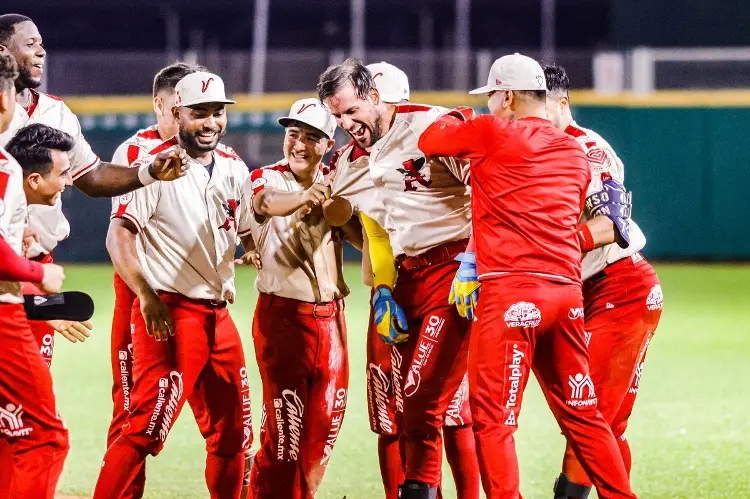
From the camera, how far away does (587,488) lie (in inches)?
238

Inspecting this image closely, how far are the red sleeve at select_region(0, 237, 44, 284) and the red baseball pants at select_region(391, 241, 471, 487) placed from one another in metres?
1.99

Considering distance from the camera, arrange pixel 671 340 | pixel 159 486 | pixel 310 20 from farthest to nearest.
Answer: pixel 310 20 < pixel 671 340 < pixel 159 486

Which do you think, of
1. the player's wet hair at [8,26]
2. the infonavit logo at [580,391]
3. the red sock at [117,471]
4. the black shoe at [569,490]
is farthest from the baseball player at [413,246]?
the player's wet hair at [8,26]

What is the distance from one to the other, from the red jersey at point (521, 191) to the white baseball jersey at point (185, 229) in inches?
57.3

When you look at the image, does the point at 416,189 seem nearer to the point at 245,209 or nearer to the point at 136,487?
the point at 245,209

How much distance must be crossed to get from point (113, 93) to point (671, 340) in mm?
12572

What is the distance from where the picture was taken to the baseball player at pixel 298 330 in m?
5.96

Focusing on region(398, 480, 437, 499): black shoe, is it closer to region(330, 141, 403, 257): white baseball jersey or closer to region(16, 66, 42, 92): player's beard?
region(330, 141, 403, 257): white baseball jersey

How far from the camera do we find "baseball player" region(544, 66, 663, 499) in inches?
236

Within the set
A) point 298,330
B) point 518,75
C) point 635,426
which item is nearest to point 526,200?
point 518,75

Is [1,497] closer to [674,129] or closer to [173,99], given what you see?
[173,99]

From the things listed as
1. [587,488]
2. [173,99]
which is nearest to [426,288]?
[587,488]

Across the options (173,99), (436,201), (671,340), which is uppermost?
(173,99)

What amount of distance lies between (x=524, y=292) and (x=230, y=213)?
73.2 inches
